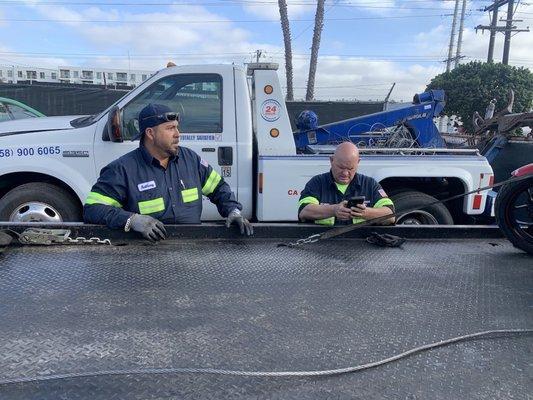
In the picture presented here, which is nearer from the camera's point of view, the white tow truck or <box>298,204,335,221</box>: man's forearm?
<box>298,204,335,221</box>: man's forearm

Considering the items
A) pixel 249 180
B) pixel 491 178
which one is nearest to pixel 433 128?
pixel 491 178

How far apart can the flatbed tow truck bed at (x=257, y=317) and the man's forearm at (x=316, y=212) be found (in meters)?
0.71

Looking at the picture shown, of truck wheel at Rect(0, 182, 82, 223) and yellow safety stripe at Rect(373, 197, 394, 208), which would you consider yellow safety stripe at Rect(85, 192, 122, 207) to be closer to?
yellow safety stripe at Rect(373, 197, 394, 208)

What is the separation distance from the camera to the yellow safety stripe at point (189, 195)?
3.13 meters

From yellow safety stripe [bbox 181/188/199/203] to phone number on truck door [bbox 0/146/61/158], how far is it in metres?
2.11

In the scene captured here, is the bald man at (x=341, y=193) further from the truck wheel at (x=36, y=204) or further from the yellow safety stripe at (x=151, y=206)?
the truck wheel at (x=36, y=204)

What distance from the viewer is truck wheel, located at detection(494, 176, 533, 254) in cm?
266

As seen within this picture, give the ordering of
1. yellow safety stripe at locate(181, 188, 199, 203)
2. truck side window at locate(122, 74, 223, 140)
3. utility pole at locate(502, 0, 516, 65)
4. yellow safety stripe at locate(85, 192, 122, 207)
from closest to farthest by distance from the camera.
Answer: yellow safety stripe at locate(85, 192, 122, 207) → yellow safety stripe at locate(181, 188, 199, 203) → truck side window at locate(122, 74, 223, 140) → utility pole at locate(502, 0, 516, 65)

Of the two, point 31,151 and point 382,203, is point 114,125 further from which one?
point 382,203

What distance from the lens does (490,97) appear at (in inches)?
758

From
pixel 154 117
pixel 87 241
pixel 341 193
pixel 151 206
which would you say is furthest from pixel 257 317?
pixel 341 193

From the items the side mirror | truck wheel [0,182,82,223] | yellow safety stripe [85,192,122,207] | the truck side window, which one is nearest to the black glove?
yellow safety stripe [85,192,122,207]

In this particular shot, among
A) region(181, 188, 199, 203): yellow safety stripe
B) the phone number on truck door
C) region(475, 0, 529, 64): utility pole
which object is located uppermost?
region(475, 0, 529, 64): utility pole

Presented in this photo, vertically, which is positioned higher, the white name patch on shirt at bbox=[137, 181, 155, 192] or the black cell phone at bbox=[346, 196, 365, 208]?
the white name patch on shirt at bbox=[137, 181, 155, 192]
